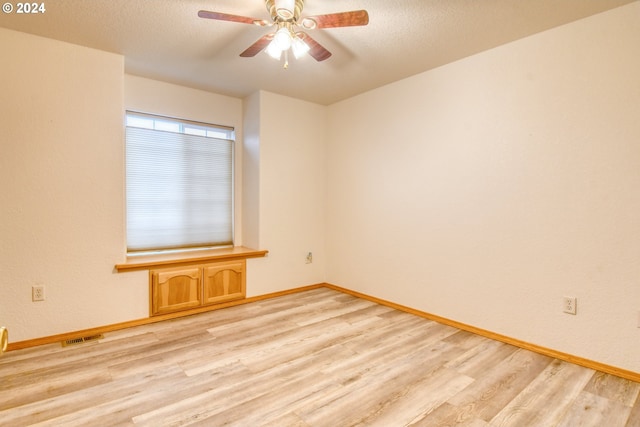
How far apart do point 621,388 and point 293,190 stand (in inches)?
134

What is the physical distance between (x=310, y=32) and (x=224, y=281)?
8.48 ft

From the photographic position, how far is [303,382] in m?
2.14

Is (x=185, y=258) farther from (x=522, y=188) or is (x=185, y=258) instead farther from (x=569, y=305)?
(x=569, y=305)

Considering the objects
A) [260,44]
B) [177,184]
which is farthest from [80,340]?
[260,44]

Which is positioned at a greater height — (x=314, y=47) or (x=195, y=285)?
(x=314, y=47)

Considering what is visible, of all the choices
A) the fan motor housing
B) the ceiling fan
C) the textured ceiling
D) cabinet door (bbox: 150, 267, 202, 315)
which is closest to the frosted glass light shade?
the ceiling fan

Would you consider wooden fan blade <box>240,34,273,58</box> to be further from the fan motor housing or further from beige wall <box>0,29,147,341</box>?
beige wall <box>0,29,147,341</box>

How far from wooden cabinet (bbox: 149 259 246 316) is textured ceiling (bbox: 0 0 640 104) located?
201 centimetres

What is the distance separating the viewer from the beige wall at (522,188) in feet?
7.21

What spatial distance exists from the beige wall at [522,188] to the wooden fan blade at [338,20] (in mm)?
1520

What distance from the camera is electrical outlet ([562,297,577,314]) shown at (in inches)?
93.7

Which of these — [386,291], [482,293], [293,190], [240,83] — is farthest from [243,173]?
[482,293]

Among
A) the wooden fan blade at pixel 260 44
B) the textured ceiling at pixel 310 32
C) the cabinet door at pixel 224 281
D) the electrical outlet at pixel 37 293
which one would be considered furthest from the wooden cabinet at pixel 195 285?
the wooden fan blade at pixel 260 44

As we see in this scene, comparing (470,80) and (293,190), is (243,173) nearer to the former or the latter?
(293,190)
